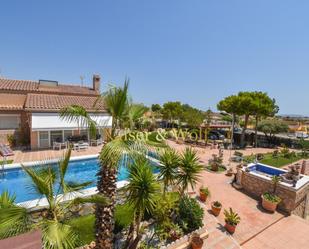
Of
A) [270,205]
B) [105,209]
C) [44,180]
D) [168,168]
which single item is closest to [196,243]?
[168,168]

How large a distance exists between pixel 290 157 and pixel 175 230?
31.6 metres

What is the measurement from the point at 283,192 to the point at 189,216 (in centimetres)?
1060

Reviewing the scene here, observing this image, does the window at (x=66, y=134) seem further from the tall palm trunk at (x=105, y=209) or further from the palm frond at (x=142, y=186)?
the palm frond at (x=142, y=186)

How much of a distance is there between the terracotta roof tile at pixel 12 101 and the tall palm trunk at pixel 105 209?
1236 inches

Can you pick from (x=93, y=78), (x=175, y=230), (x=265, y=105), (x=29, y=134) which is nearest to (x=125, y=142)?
(x=175, y=230)

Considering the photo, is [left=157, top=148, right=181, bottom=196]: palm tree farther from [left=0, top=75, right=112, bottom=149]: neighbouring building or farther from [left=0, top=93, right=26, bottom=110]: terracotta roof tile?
[left=0, top=93, right=26, bottom=110]: terracotta roof tile

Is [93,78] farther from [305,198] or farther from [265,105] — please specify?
[305,198]

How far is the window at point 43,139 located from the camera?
3010cm

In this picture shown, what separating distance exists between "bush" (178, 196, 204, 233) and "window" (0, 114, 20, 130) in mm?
31895

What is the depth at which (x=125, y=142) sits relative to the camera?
22.7 feet

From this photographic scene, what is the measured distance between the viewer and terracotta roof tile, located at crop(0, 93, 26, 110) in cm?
3078

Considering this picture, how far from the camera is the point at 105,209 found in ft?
25.0

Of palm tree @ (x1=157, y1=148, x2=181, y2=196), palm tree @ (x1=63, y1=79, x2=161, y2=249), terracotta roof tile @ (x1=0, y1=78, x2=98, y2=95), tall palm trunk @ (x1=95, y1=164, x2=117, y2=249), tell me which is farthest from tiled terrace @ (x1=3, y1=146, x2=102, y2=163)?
palm tree @ (x1=63, y1=79, x2=161, y2=249)

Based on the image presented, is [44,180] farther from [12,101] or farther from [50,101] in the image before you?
[12,101]
